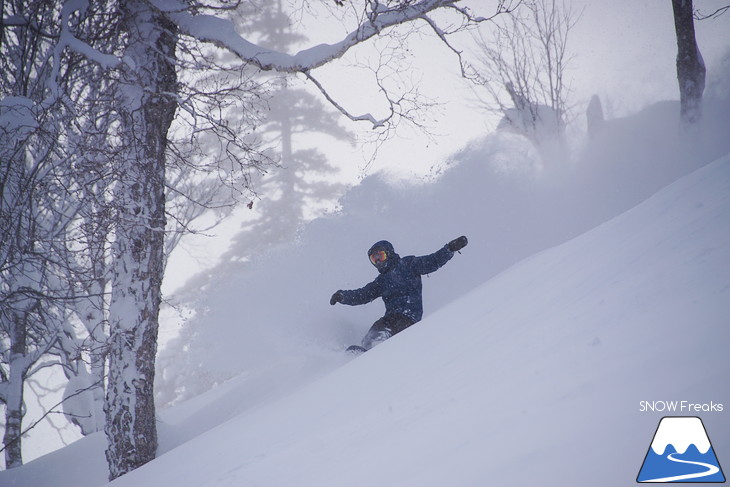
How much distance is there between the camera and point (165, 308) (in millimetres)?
11719

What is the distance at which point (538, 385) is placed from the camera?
1.34 metres

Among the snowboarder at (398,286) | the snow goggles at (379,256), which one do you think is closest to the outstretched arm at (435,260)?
the snowboarder at (398,286)

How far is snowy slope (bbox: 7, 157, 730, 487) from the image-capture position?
3.32ft

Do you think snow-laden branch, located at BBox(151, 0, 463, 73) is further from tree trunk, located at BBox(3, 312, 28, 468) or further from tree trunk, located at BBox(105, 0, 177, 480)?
tree trunk, located at BBox(3, 312, 28, 468)

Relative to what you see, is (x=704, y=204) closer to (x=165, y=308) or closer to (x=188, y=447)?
(x=188, y=447)

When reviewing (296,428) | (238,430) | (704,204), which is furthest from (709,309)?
(238,430)

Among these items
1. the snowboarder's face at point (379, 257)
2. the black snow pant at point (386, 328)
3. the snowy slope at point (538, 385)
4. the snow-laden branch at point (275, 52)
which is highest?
the snow-laden branch at point (275, 52)

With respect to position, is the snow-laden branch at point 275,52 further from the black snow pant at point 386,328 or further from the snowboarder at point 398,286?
the black snow pant at point 386,328

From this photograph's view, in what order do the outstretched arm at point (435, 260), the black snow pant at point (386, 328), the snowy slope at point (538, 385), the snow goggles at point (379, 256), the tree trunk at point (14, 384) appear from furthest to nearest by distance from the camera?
the tree trunk at point (14, 384) < the snow goggles at point (379, 256) < the outstretched arm at point (435, 260) < the black snow pant at point (386, 328) < the snowy slope at point (538, 385)

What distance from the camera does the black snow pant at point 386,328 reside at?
15.5ft

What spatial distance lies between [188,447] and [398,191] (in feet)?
26.9

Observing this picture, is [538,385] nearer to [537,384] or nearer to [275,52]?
[537,384]

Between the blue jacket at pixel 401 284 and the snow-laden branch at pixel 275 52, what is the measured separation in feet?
7.74

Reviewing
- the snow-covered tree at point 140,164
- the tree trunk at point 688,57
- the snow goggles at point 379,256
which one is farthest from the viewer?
the tree trunk at point 688,57
